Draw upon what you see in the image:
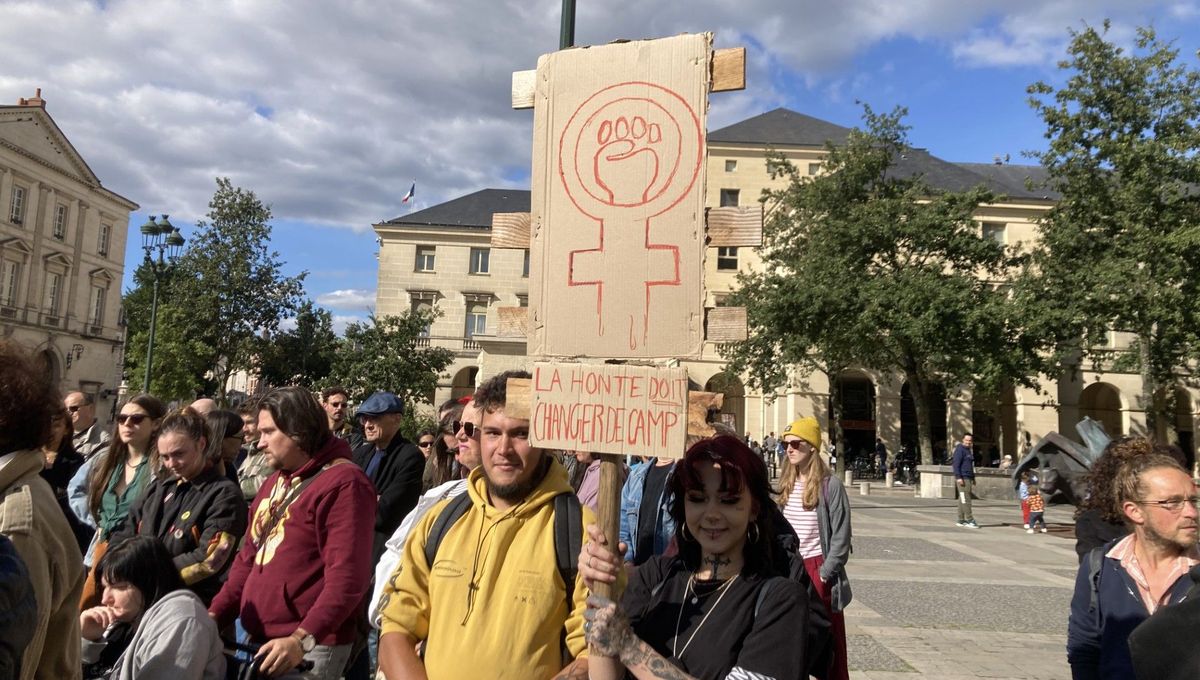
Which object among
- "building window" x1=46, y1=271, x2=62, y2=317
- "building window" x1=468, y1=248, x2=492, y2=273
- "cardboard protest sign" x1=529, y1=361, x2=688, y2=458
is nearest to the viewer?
"cardboard protest sign" x1=529, y1=361, x2=688, y2=458

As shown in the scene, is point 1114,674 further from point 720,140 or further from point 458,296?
point 458,296

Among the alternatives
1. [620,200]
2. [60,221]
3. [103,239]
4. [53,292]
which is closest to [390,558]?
[620,200]

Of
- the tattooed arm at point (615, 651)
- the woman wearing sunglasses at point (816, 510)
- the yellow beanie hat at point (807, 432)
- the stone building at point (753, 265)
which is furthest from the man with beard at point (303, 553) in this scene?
the stone building at point (753, 265)

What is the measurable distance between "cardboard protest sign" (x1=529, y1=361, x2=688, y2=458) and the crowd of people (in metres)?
0.26

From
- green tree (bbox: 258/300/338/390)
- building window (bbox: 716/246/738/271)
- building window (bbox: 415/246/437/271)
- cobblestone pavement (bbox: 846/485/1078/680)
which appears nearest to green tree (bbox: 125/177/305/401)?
green tree (bbox: 258/300/338/390)

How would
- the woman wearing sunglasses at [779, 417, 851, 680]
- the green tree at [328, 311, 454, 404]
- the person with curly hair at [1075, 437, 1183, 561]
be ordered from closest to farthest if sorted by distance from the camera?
the person with curly hair at [1075, 437, 1183, 561] → the woman wearing sunglasses at [779, 417, 851, 680] → the green tree at [328, 311, 454, 404]

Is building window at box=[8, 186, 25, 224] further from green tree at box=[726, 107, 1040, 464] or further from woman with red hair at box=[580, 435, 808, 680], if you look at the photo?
woman with red hair at box=[580, 435, 808, 680]

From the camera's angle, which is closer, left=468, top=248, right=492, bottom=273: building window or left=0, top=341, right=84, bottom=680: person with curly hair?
left=0, top=341, right=84, bottom=680: person with curly hair

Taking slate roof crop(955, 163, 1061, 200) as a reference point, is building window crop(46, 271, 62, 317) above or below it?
below

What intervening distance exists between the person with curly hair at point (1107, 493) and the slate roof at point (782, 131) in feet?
151

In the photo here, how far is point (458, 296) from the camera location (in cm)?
5316

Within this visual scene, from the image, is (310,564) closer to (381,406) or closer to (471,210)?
(381,406)

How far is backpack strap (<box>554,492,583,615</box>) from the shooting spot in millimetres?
2508

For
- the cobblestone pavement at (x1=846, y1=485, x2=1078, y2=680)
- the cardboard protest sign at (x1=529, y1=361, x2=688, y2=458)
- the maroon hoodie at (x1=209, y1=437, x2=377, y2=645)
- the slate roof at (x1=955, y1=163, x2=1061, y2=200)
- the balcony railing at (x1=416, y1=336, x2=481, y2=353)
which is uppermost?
the slate roof at (x1=955, y1=163, x2=1061, y2=200)
